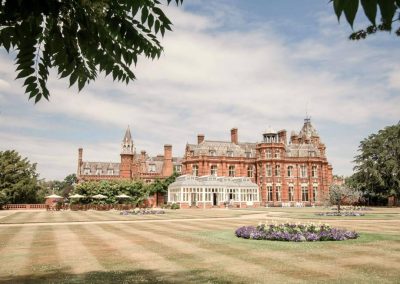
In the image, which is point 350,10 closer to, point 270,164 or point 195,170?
point 195,170

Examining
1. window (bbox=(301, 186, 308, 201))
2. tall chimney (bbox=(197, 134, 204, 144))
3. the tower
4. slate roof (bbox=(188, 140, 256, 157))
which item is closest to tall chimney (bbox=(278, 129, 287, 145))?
slate roof (bbox=(188, 140, 256, 157))

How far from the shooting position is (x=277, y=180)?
217ft

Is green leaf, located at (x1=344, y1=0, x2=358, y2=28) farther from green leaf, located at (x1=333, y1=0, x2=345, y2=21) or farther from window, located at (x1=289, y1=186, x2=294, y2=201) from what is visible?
window, located at (x1=289, y1=186, x2=294, y2=201)

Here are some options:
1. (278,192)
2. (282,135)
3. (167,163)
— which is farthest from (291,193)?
(167,163)

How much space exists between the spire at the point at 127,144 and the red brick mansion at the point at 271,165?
1468cm

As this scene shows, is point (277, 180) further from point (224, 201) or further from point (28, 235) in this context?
point (28, 235)

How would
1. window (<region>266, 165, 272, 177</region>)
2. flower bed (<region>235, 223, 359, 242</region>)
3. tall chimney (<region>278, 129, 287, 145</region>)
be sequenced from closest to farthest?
flower bed (<region>235, 223, 359, 242</region>)
window (<region>266, 165, 272, 177</region>)
tall chimney (<region>278, 129, 287, 145</region>)

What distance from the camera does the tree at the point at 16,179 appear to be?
52.2 meters

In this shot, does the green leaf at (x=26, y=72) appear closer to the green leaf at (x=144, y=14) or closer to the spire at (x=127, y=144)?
the green leaf at (x=144, y=14)

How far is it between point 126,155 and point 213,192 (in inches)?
955

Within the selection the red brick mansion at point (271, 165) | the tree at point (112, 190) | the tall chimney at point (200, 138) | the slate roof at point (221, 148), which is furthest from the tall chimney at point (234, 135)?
the tree at point (112, 190)

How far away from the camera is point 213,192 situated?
60.8 metres

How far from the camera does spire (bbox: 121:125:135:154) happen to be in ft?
254

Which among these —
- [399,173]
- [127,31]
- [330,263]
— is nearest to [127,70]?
[127,31]
